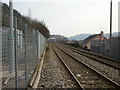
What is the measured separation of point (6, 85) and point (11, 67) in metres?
1.72

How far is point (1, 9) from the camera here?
443 cm

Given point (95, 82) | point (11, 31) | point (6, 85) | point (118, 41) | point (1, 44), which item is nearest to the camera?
point (1, 44)

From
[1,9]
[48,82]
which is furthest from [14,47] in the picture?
[48,82]

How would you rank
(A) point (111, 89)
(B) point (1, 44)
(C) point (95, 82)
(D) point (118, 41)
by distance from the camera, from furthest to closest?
1. (D) point (118, 41)
2. (C) point (95, 82)
3. (A) point (111, 89)
4. (B) point (1, 44)

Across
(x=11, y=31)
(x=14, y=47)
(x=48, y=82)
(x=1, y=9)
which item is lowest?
(x=48, y=82)

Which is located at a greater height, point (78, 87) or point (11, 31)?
point (11, 31)

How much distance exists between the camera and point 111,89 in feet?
30.7

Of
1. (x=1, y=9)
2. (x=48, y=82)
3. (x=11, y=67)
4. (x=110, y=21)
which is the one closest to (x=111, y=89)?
(x=48, y=82)

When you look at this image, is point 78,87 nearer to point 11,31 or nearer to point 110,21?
point 11,31

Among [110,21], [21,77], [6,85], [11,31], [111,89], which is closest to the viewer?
[11,31]

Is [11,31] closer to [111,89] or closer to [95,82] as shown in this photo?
[111,89]

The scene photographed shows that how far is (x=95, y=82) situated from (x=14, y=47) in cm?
658

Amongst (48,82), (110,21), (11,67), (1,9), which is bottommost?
(48,82)

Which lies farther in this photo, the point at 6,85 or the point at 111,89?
the point at 111,89
